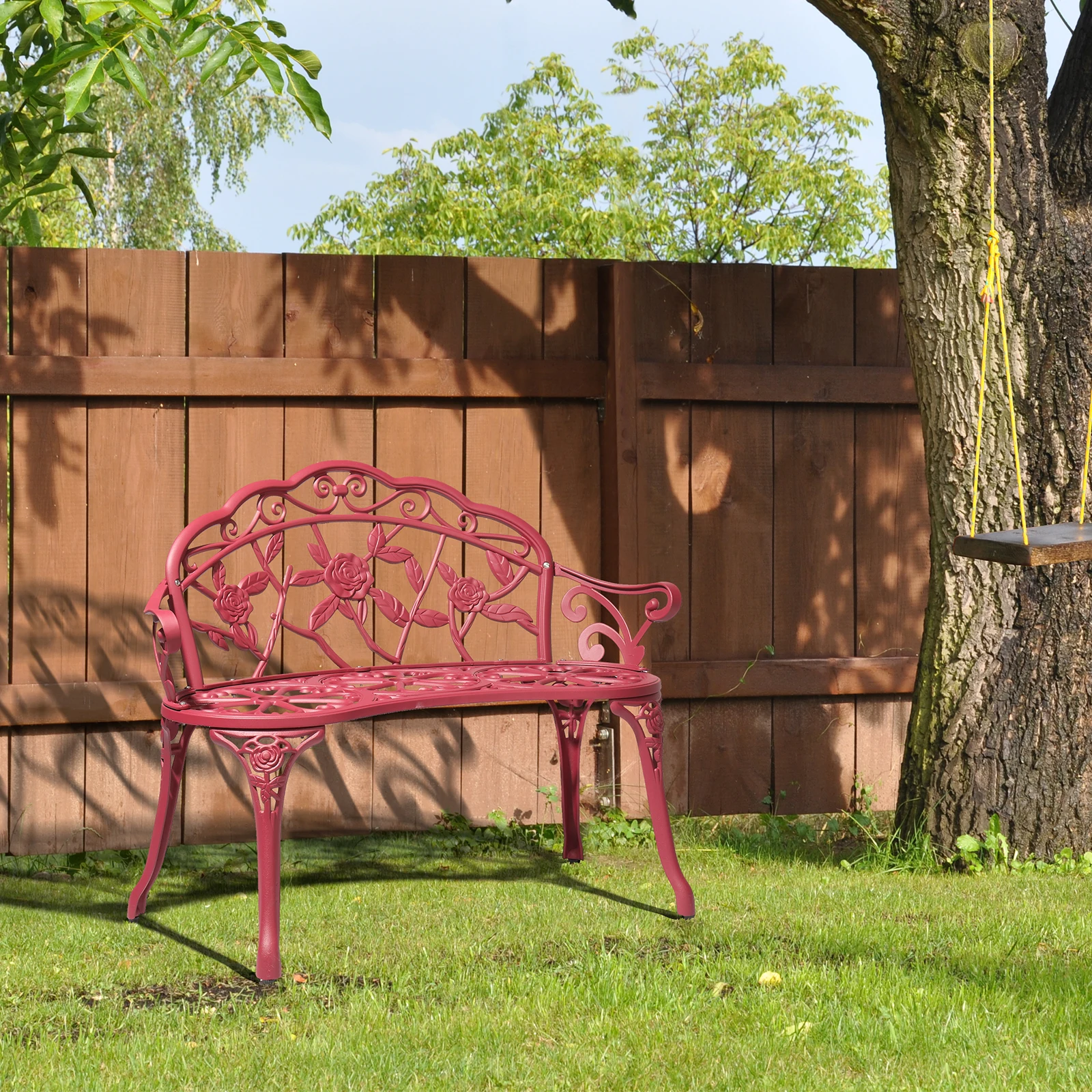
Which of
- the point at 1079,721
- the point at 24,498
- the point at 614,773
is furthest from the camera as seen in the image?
the point at 614,773

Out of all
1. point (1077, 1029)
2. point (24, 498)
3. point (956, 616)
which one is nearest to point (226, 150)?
point (24, 498)

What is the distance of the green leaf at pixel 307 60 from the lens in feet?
10.2

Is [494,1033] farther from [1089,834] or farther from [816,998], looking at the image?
[1089,834]

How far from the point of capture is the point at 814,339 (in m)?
4.53

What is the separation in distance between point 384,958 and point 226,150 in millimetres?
17883

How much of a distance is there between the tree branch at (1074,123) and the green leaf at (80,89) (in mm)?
2722

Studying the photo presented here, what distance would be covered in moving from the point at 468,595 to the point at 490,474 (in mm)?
557

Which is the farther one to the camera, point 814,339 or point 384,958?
point 814,339

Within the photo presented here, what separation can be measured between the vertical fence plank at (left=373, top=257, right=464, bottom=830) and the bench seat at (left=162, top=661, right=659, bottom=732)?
62 centimetres

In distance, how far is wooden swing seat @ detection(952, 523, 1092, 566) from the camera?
227cm

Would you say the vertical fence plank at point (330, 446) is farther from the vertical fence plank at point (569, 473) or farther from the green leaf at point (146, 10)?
the green leaf at point (146, 10)

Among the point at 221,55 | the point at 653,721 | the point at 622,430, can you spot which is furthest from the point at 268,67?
the point at 653,721

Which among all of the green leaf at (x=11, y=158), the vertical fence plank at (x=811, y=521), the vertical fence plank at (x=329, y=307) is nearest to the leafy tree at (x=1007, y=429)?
the vertical fence plank at (x=811, y=521)

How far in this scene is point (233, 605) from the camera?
3.49 meters
